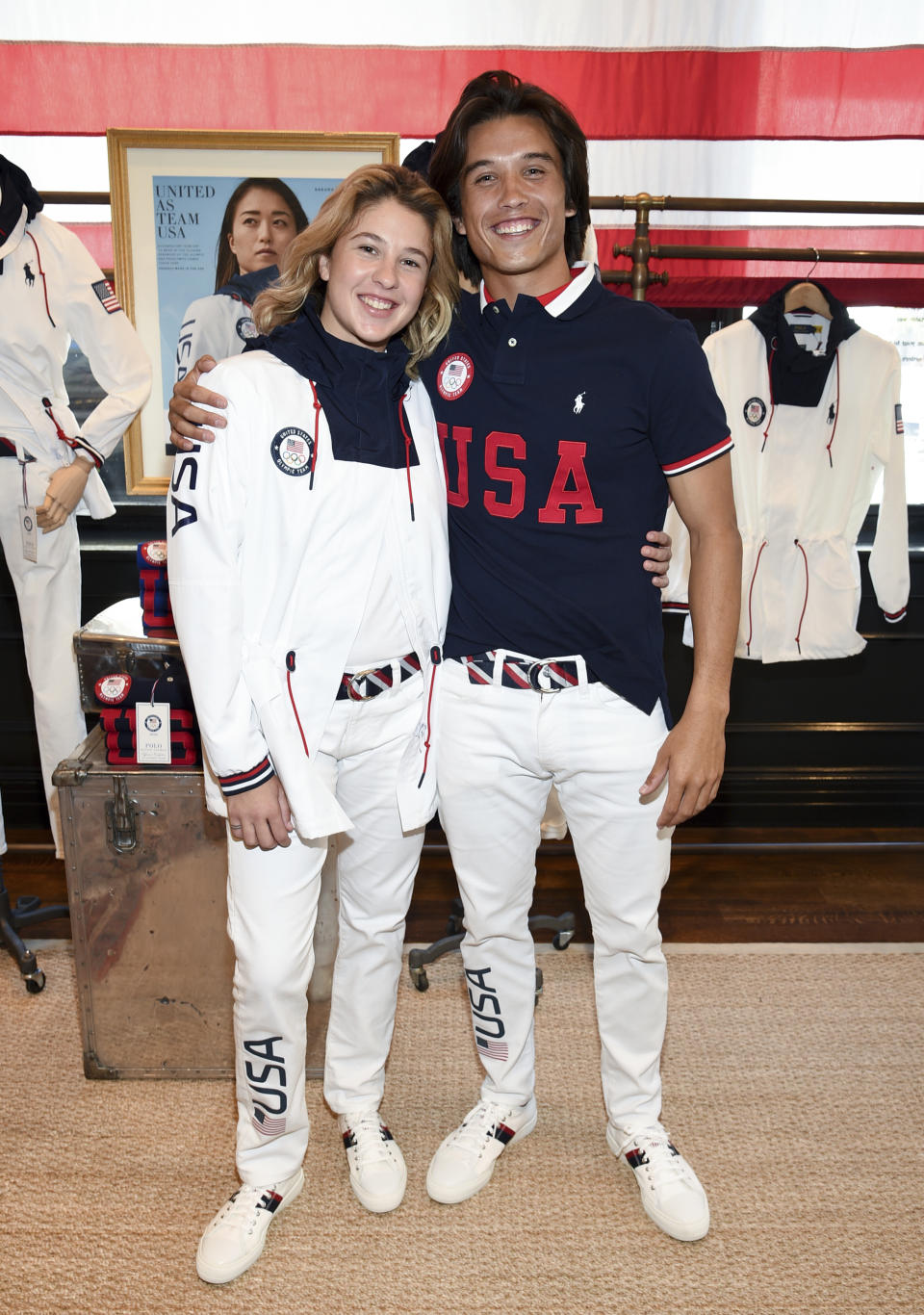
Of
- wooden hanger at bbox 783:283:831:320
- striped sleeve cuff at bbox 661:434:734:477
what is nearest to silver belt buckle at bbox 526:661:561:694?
striped sleeve cuff at bbox 661:434:734:477

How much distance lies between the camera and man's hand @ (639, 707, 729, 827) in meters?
1.68

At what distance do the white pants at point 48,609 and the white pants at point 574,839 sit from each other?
1.32 m

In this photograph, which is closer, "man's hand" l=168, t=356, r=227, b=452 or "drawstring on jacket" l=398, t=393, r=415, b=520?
"man's hand" l=168, t=356, r=227, b=452

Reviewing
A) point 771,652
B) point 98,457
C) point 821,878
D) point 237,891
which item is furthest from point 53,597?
point 821,878

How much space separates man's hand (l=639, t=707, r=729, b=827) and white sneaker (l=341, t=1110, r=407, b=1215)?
818mm

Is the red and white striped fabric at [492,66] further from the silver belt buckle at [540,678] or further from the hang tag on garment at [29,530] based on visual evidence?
the silver belt buckle at [540,678]

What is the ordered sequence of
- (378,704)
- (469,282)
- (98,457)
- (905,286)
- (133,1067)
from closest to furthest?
(378,704) → (469,282) → (133,1067) → (98,457) → (905,286)

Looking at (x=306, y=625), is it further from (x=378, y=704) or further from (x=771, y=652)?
(x=771, y=652)

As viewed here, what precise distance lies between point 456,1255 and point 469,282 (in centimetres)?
166

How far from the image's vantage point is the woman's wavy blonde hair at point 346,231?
1594mm

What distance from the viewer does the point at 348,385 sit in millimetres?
1619

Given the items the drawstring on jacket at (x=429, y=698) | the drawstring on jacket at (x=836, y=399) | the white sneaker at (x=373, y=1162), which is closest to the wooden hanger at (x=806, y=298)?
the drawstring on jacket at (x=836, y=399)

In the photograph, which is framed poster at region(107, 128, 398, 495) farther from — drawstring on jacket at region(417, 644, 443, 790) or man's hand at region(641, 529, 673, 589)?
man's hand at region(641, 529, 673, 589)

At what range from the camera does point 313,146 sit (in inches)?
116
